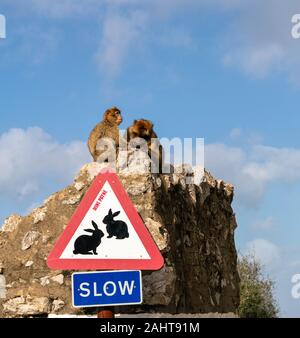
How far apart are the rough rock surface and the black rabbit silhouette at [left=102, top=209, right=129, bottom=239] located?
2300mm

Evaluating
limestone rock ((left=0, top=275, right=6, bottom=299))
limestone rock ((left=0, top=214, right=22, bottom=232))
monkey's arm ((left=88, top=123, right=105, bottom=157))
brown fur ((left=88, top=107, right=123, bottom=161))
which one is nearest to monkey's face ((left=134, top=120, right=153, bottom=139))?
brown fur ((left=88, top=107, right=123, bottom=161))

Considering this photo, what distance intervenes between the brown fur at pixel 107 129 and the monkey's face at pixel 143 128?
330mm

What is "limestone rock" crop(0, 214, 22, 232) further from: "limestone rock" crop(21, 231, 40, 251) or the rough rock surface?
"limestone rock" crop(21, 231, 40, 251)

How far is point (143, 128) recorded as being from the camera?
11.6 metres

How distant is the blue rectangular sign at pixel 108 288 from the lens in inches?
223

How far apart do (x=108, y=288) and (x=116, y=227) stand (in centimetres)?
46

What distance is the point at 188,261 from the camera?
32.4ft

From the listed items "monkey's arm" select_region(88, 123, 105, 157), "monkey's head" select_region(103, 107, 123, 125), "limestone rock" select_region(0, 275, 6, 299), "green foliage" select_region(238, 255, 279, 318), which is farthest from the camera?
"green foliage" select_region(238, 255, 279, 318)

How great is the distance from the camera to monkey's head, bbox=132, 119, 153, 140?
1143 cm

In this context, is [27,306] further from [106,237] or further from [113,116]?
[113,116]

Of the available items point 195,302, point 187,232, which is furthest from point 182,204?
point 195,302

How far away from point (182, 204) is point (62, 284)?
2484 millimetres
